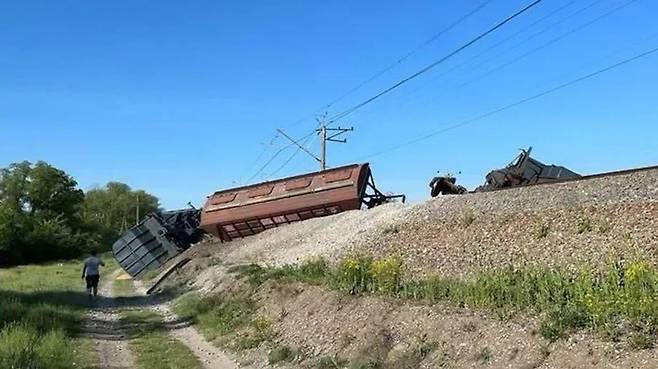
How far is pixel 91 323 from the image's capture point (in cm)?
1891

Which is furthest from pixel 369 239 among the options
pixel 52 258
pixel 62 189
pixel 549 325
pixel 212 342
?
pixel 62 189

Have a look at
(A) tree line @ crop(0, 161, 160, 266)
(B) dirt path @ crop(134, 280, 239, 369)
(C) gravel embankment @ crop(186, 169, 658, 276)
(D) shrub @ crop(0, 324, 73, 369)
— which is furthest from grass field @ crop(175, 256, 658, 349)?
(A) tree line @ crop(0, 161, 160, 266)

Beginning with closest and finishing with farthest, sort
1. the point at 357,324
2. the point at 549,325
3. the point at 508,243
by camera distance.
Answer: the point at 549,325 → the point at 357,324 → the point at 508,243

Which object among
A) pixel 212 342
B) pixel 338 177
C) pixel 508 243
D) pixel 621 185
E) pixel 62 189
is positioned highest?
pixel 62 189

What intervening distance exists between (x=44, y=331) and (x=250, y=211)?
63.0 ft

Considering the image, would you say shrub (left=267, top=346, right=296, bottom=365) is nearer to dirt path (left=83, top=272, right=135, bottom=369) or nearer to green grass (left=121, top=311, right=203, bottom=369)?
green grass (left=121, top=311, right=203, bottom=369)

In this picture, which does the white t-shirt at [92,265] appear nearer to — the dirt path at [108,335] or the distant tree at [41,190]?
the dirt path at [108,335]

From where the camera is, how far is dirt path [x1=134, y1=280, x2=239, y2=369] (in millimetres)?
13367

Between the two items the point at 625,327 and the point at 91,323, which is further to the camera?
the point at 91,323

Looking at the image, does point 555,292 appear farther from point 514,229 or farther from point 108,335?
point 108,335

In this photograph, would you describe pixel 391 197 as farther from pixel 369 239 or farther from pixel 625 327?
pixel 625 327

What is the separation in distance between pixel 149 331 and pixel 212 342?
108 inches

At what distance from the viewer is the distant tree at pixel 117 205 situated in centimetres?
11831

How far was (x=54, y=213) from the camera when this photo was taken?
84938mm
